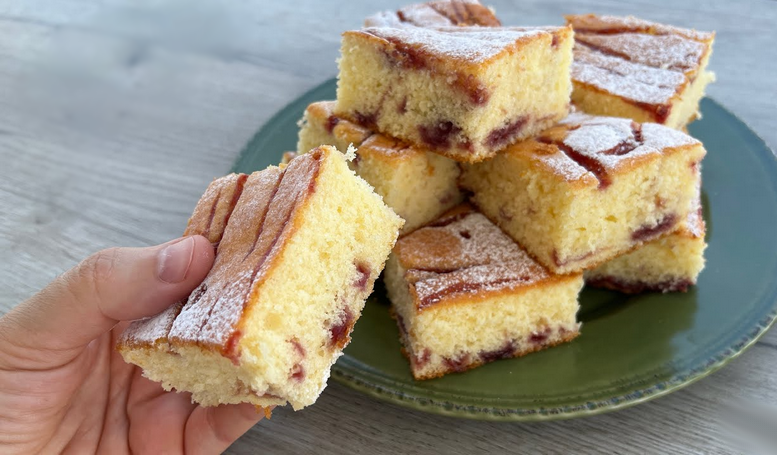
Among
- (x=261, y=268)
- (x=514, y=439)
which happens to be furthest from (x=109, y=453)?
(x=514, y=439)

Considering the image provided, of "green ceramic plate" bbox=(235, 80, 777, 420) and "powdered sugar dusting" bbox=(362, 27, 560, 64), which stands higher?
"powdered sugar dusting" bbox=(362, 27, 560, 64)

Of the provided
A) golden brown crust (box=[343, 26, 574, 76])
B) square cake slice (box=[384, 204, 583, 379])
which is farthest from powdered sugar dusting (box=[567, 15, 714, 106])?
square cake slice (box=[384, 204, 583, 379])

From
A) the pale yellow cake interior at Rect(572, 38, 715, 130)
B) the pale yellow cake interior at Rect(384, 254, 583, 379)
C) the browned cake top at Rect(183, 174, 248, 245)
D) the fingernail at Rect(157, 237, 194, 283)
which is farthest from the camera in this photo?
the pale yellow cake interior at Rect(572, 38, 715, 130)

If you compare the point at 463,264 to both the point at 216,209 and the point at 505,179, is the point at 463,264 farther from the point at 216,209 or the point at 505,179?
the point at 216,209

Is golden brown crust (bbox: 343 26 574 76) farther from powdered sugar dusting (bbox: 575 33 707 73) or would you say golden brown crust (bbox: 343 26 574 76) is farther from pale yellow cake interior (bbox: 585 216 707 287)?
pale yellow cake interior (bbox: 585 216 707 287)

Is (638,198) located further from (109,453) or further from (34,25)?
(34,25)

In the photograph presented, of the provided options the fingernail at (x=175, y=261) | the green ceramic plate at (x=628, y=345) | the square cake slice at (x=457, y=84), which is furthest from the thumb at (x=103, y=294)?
the square cake slice at (x=457, y=84)

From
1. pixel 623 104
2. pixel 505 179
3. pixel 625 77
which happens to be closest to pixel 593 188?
pixel 505 179
